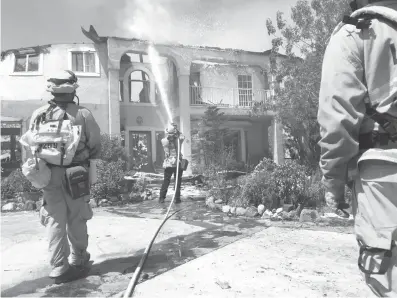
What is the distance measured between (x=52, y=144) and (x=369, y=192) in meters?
2.41

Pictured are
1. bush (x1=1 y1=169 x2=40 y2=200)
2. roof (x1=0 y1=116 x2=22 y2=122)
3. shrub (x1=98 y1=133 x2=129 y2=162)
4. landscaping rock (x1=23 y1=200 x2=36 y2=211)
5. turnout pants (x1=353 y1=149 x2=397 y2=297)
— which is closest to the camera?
turnout pants (x1=353 y1=149 x2=397 y2=297)

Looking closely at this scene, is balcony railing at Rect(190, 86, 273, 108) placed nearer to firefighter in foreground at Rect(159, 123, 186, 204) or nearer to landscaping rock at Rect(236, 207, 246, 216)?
firefighter in foreground at Rect(159, 123, 186, 204)

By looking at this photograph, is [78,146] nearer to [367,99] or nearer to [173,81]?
[367,99]

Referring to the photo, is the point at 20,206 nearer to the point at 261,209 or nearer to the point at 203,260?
the point at 261,209

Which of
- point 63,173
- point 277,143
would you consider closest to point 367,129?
point 63,173

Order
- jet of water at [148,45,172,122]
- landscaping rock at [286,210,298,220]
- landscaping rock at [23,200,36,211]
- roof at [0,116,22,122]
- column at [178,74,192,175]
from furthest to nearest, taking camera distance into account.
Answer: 1. jet of water at [148,45,172,122]
2. column at [178,74,192,175]
3. roof at [0,116,22,122]
4. landscaping rock at [23,200,36,211]
5. landscaping rock at [286,210,298,220]

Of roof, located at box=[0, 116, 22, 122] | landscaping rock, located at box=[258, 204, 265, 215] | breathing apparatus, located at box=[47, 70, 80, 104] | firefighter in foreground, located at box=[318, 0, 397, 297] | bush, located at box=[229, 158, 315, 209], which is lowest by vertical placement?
landscaping rock, located at box=[258, 204, 265, 215]

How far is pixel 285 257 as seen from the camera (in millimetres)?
3250

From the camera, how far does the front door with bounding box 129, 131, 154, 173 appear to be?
1536cm

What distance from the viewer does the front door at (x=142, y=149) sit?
605 inches

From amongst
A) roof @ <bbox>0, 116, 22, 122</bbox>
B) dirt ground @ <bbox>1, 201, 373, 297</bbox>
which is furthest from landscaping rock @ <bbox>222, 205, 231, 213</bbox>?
roof @ <bbox>0, 116, 22, 122</bbox>

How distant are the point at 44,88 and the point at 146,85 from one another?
15.3ft

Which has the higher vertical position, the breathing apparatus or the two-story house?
the two-story house

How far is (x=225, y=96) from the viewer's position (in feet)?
54.2
